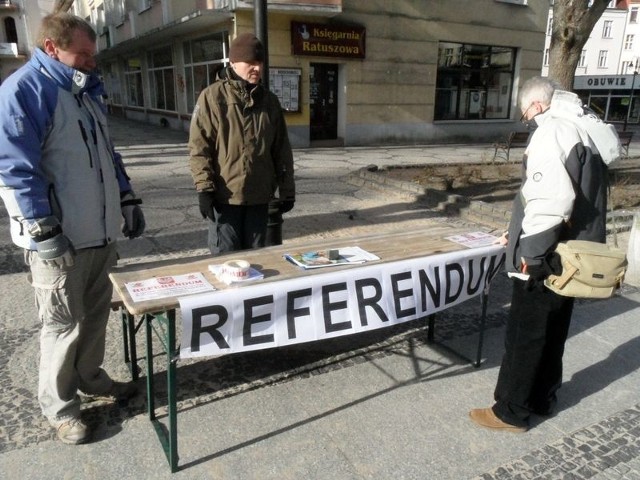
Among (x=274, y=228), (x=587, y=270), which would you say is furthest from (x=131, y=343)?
(x=587, y=270)

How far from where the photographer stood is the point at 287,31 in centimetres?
1418

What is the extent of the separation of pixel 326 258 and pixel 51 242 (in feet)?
4.55

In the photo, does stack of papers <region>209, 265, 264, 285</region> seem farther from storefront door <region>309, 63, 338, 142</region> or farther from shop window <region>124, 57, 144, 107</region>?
shop window <region>124, 57, 144, 107</region>

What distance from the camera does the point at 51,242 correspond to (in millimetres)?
2258

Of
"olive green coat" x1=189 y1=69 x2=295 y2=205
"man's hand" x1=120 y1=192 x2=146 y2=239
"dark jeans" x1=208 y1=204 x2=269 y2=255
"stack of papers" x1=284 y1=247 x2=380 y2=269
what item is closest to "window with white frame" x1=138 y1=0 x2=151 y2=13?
"olive green coat" x1=189 y1=69 x2=295 y2=205

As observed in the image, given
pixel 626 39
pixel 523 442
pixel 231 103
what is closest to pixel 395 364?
pixel 523 442

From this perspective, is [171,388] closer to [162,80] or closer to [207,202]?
[207,202]

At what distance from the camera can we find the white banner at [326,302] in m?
2.39

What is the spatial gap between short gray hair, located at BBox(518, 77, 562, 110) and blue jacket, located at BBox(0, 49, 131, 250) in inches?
83.6

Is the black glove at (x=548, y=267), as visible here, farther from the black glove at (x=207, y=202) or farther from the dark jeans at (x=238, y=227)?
the black glove at (x=207, y=202)

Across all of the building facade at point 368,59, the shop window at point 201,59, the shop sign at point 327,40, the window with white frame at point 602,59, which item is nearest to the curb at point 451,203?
the building facade at point 368,59

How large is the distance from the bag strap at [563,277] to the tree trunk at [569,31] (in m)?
6.86

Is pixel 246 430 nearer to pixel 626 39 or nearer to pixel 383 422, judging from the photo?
pixel 383 422

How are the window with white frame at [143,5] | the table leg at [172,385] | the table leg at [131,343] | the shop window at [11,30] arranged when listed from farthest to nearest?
the shop window at [11,30] < the window with white frame at [143,5] < the table leg at [131,343] < the table leg at [172,385]
